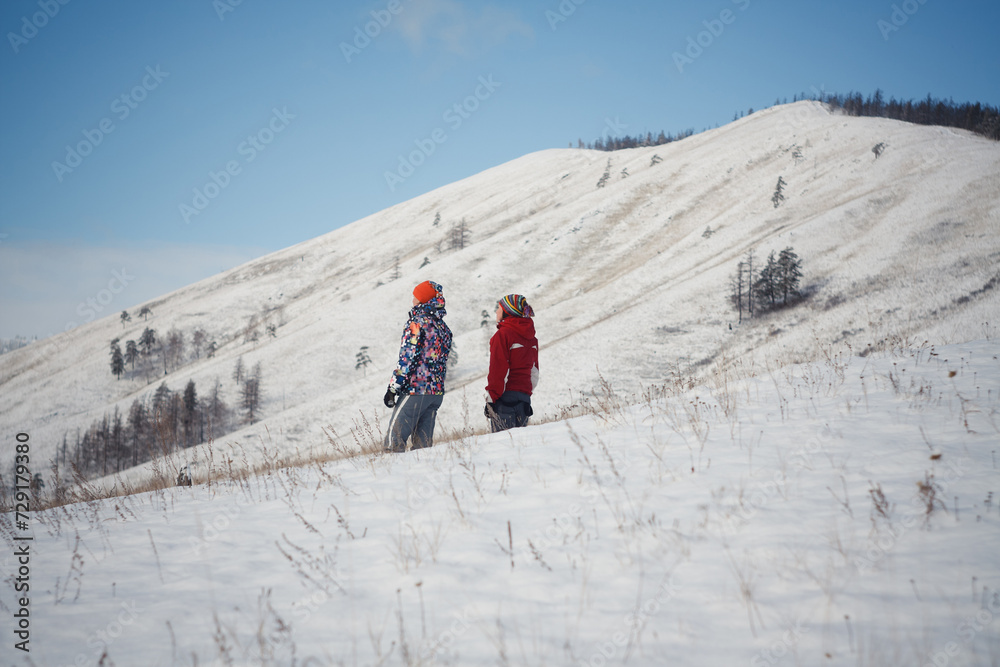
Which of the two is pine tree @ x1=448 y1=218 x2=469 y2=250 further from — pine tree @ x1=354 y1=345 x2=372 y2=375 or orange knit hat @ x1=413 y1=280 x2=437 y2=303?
orange knit hat @ x1=413 y1=280 x2=437 y2=303

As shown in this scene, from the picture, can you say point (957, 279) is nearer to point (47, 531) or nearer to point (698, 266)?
point (698, 266)

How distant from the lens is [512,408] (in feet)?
26.5

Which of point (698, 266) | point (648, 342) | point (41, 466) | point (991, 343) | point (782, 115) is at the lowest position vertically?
point (41, 466)

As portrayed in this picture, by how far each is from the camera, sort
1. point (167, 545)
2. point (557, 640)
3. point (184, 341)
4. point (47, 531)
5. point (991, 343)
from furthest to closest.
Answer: point (184, 341) < point (991, 343) < point (47, 531) < point (167, 545) < point (557, 640)

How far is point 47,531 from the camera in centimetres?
516

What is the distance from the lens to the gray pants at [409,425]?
24.5 ft

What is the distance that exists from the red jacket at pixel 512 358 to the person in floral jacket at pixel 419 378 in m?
0.83

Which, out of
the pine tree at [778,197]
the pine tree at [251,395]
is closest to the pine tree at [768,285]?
the pine tree at [778,197]

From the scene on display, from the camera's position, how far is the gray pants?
7473mm

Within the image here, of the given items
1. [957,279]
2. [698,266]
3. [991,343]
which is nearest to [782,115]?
[698,266]

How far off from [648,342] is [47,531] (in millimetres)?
→ 44114

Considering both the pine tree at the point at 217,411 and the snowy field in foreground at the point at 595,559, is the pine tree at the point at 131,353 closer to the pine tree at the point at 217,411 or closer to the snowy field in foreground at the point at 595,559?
the pine tree at the point at 217,411

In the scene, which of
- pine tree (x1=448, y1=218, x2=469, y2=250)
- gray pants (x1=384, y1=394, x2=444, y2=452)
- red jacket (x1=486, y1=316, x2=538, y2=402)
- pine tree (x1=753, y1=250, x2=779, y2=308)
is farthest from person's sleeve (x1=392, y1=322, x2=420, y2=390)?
pine tree (x1=448, y1=218, x2=469, y2=250)

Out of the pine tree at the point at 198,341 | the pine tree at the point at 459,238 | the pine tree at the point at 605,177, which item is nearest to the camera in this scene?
the pine tree at the point at 198,341
